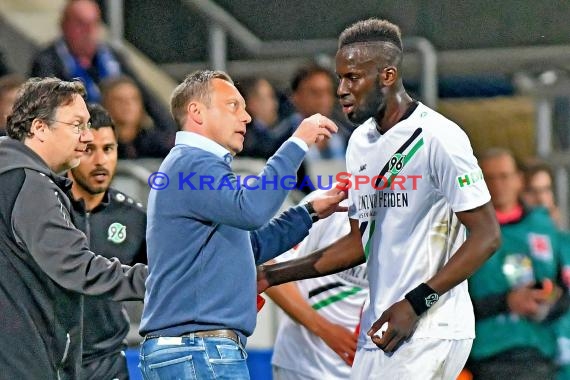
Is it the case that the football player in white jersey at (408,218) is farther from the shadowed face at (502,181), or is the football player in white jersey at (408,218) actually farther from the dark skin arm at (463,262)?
the shadowed face at (502,181)

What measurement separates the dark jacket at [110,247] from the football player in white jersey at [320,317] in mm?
686

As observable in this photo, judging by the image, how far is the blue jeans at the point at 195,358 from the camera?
441 centimetres

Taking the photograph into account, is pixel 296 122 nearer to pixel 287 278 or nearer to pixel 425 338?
pixel 287 278

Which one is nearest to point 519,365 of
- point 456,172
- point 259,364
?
point 259,364

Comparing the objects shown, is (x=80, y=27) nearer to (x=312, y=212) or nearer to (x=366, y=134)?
(x=312, y=212)

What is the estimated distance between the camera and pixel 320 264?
5.12m

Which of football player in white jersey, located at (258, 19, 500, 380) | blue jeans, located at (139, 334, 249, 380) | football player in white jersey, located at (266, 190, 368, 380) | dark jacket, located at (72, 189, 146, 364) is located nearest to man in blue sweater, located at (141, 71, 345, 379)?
blue jeans, located at (139, 334, 249, 380)

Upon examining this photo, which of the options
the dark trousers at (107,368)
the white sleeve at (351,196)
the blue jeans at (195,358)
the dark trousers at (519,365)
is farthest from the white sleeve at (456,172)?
the dark trousers at (519,365)

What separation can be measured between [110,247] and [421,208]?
1.76 meters

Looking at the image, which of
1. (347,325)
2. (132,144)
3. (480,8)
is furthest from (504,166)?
(480,8)

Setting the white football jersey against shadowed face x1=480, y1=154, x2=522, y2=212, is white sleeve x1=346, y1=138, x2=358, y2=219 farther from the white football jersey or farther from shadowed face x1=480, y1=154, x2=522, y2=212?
shadowed face x1=480, y1=154, x2=522, y2=212

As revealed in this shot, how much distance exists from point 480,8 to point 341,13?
122 centimetres

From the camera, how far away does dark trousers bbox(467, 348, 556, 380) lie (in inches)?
268

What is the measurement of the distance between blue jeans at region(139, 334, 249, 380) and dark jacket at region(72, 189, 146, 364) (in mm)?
1066
